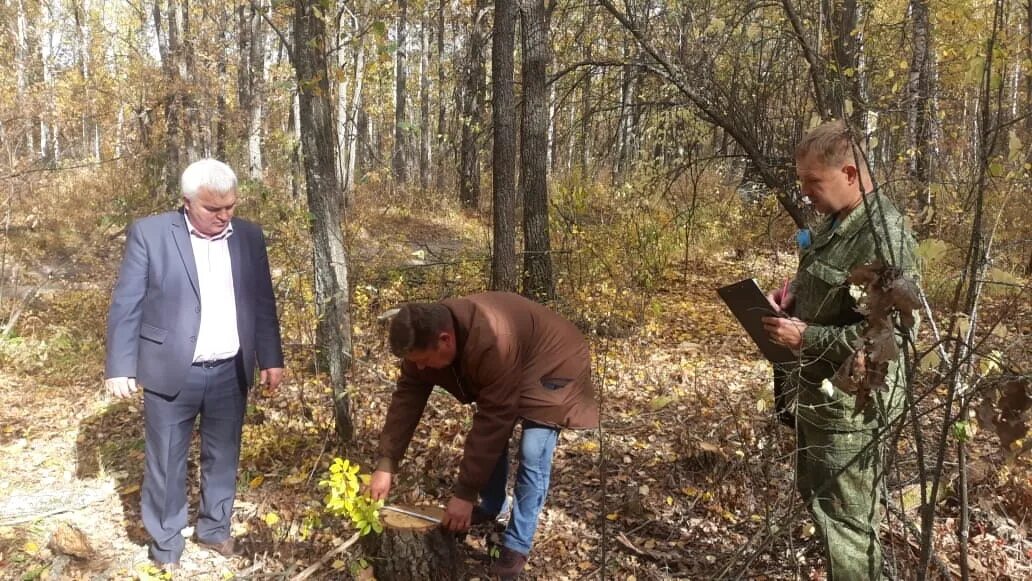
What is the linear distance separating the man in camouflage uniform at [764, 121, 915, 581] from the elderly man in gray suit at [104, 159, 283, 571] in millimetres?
2414

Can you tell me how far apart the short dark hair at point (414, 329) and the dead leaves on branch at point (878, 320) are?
1368 millimetres

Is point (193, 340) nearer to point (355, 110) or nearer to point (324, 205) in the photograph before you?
point (324, 205)

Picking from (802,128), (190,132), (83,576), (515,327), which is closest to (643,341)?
(802,128)

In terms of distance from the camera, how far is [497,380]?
2.54 m

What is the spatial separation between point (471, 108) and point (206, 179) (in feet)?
22.2

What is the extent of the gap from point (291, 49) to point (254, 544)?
109 inches

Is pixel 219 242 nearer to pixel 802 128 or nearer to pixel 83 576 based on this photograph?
pixel 83 576

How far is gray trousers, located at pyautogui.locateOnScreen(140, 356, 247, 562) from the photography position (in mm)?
2955

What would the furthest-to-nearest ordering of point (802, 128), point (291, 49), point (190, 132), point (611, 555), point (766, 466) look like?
1. point (190, 132)
2. point (802, 128)
3. point (291, 49)
4. point (766, 466)
5. point (611, 555)

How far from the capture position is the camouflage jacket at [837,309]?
1.99 m

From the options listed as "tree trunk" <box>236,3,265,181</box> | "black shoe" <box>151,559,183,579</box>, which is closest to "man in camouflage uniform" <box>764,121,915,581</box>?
"black shoe" <box>151,559,183,579</box>

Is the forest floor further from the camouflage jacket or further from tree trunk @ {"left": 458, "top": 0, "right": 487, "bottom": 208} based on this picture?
→ tree trunk @ {"left": 458, "top": 0, "right": 487, "bottom": 208}

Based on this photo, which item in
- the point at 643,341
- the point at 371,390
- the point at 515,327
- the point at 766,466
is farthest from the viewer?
the point at 643,341

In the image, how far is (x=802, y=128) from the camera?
4398 mm
